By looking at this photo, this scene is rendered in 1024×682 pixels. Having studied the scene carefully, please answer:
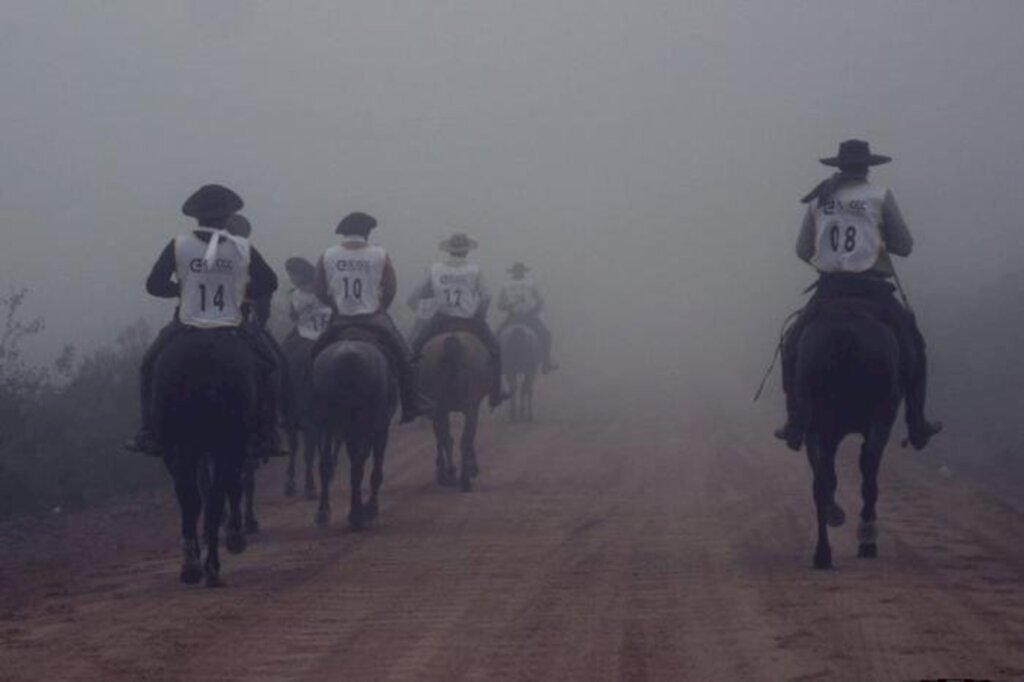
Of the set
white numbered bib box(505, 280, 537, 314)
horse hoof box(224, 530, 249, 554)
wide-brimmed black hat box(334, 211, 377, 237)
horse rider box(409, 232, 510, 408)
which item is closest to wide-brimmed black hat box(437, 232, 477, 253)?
horse rider box(409, 232, 510, 408)

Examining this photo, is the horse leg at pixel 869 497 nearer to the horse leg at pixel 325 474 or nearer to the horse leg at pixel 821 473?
the horse leg at pixel 821 473

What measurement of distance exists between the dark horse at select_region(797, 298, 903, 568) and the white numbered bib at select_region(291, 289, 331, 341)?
7.64 m

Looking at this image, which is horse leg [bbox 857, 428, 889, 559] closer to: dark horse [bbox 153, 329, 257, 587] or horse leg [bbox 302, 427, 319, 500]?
dark horse [bbox 153, 329, 257, 587]

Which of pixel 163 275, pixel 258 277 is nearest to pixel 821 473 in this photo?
pixel 258 277

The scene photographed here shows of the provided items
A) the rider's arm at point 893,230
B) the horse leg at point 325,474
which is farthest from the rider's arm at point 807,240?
the horse leg at point 325,474

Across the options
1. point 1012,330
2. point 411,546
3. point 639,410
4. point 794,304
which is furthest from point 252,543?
point 794,304

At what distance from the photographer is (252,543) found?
58.4 feet

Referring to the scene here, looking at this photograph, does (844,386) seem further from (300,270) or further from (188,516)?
(300,270)

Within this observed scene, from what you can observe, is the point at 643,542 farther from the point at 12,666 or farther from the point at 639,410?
the point at 639,410

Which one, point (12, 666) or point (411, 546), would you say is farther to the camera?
point (411, 546)

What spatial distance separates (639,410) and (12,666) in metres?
26.9

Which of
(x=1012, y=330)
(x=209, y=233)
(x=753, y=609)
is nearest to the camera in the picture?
(x=753, y=609)

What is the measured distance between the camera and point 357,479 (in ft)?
60.2

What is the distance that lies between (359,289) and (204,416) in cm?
451
